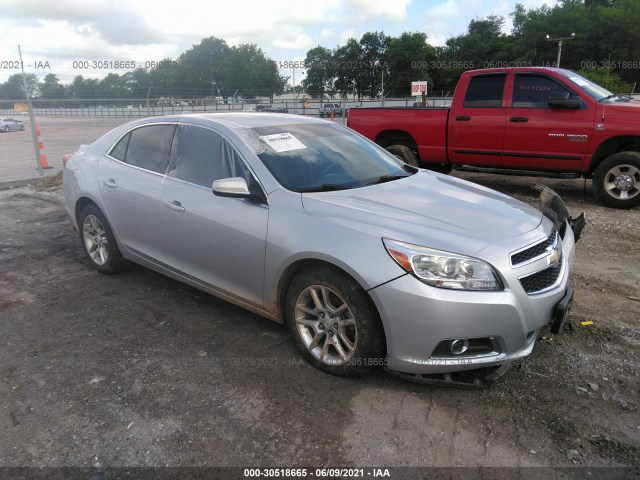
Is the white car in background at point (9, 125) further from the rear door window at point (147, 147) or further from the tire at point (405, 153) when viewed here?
the rear door window at point (147, 147)

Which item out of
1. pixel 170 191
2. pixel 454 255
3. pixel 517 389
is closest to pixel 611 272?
pixel 517 389

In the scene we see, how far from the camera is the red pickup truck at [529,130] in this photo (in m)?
6.86

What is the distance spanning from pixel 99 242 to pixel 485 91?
6.16m

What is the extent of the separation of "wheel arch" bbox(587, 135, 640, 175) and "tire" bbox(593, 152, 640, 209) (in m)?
0.13

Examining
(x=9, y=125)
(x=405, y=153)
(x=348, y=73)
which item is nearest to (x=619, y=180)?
(x=405, y=153)

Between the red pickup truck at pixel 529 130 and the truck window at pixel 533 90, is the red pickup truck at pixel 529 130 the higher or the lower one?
the lower one

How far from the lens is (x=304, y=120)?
13.8ft

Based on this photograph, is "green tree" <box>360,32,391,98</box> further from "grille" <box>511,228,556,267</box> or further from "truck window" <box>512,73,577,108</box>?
"grille" <box>511,228,556,267</box>

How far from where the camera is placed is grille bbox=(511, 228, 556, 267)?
267 cm

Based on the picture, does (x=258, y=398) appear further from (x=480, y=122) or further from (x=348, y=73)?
(x=348, y=73)

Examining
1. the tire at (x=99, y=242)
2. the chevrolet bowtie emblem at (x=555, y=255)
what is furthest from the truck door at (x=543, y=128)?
→ the tire at (x=99, y=242)

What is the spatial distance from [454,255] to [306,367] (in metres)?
1.22

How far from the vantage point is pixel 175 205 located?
368 centimetres

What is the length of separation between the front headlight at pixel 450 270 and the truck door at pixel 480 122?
5.70 m
